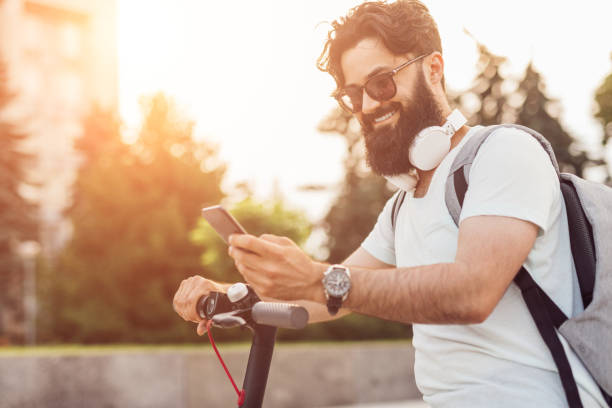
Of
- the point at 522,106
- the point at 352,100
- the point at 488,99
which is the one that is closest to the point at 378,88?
the point at 352,100

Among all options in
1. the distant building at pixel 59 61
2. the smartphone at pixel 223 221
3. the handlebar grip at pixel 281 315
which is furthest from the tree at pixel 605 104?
the distant building at pixel 59 61

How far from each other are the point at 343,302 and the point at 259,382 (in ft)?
1.50

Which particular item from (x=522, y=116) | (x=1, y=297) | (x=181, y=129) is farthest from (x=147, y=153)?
(x=522, y=116)

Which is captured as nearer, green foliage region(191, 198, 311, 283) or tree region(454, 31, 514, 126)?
tree region(454, 31, 514, 126)

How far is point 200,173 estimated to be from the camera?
23047 millimetres

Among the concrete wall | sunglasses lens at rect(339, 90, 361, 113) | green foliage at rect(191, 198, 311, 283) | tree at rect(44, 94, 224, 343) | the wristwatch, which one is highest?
sunglasses lens at rect(339, 90, 361, 113)

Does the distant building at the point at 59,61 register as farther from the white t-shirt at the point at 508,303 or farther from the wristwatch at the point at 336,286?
the wristwatch at the point at 336,286

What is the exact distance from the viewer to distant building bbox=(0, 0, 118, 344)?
52344 mm

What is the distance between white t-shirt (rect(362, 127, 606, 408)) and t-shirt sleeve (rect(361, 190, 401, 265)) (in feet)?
1.31

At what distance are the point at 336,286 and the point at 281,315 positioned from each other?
0.48 ft

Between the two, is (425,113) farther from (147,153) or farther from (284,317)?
(147,153)

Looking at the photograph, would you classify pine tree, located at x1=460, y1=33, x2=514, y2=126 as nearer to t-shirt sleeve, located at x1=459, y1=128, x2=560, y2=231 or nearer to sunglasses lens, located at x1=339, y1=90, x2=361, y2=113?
sunglasses lens, located at x1=339, y1=90, x2=361, y2=113

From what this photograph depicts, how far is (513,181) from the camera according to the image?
171cm

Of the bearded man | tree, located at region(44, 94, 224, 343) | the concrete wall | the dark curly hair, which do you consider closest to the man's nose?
the bearded man
